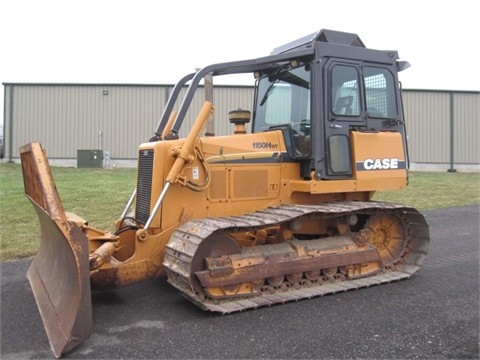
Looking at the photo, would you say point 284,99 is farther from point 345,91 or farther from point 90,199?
point 90,199

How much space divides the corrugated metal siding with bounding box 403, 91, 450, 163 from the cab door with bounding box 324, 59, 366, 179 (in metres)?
23.0

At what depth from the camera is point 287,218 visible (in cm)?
507

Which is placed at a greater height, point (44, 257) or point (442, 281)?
point (44, 257)

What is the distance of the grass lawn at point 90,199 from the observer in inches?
336

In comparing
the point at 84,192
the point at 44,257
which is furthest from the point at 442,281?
the point at 84,192

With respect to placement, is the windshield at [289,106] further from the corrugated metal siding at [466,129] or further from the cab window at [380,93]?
the corrugated metal siding at [466,129]

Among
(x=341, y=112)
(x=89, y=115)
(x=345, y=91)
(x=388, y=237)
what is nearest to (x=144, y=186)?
(x=341, y=112)

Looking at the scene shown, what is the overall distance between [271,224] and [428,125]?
25.5 meters

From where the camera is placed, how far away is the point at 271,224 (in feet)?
16.6

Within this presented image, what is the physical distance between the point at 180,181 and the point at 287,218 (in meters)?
1.25

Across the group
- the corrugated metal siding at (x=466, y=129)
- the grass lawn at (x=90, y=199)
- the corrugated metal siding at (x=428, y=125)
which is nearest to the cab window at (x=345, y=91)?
the grass lawn at (x=90, y=199)

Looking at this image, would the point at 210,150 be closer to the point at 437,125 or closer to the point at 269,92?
the point at 269,92

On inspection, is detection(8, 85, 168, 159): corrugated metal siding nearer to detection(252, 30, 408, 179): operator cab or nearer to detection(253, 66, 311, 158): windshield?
detection(253, 66, 311, 158): windshield

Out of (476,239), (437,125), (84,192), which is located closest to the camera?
(476,239)
